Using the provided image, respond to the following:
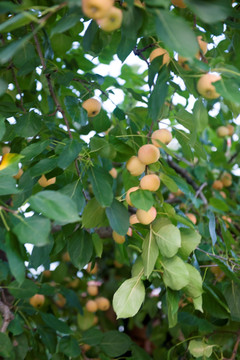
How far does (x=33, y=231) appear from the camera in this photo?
59 cm

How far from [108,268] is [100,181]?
1765mm

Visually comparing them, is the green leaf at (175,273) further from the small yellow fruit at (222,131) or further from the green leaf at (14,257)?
the small yellow fruit at (222,131)

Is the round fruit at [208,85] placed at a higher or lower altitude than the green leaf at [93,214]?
higher

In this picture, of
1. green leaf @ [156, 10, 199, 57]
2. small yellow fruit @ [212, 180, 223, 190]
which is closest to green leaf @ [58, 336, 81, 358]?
green leaf @ [156, 10, 199, 57]

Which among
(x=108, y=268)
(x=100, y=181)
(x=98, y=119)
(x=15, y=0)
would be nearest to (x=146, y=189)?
(x=100, y=181)

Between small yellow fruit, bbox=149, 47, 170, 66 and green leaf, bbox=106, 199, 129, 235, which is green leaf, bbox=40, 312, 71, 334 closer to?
green leaf, bbox=106, 199, 129, 235

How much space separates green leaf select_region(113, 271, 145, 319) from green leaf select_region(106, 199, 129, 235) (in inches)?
4.3

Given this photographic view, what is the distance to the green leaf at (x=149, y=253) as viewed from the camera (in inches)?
30.0

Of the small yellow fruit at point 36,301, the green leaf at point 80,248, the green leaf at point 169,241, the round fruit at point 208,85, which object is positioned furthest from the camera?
the small yellow fruit at point 36,301

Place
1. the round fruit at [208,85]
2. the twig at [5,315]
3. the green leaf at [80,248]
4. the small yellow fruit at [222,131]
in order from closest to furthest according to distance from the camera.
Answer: the round fruit at [208,85] → the green leaf at [80,248] → the twig at [5,315] → the small yellow fruit at [222,131]

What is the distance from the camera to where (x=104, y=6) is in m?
0.56

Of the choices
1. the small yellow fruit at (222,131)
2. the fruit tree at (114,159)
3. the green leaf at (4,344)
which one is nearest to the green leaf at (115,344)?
the fruit tree at (114,159)

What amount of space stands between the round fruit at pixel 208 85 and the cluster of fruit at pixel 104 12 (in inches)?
5.8

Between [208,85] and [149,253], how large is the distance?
0.29 m
